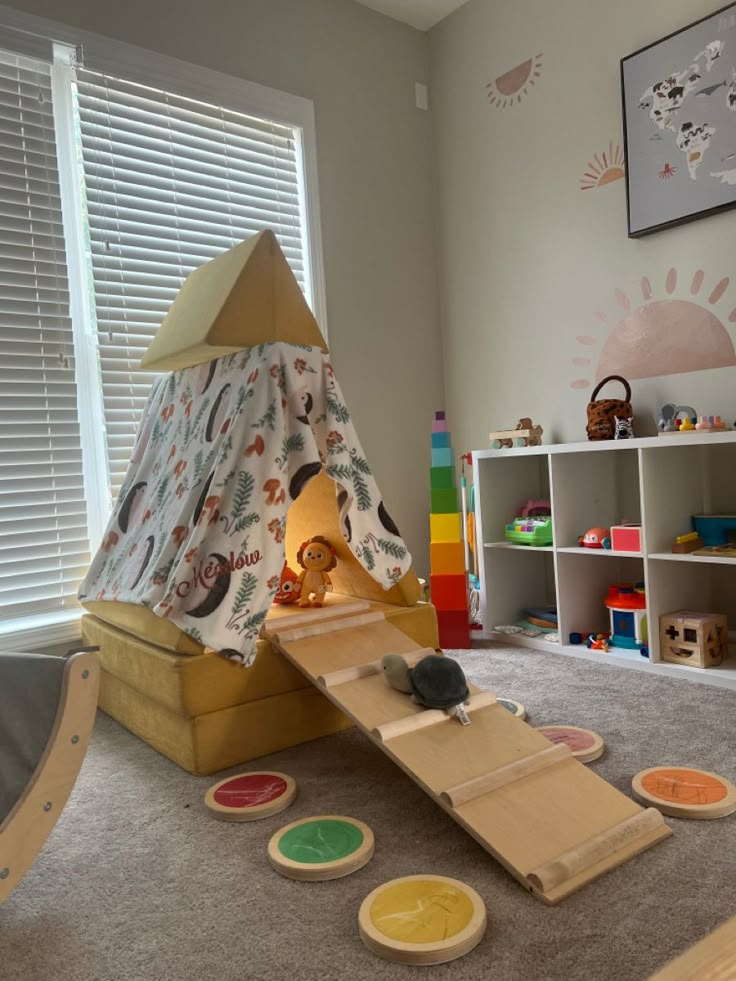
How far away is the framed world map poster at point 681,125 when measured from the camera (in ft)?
8.54

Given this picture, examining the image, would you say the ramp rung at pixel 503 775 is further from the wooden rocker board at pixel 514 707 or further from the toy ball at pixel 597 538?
the toy ball at pixel 597 538

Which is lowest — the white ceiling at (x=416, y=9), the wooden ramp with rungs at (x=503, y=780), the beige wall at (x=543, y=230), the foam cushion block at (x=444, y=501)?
the wooden ramp with rungs at (x=503, y=780)

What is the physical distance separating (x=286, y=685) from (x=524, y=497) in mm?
1662

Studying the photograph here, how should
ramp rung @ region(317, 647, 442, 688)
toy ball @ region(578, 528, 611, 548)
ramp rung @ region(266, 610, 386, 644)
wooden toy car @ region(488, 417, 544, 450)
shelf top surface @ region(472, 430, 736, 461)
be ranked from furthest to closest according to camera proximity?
wooden toy car @ region(488, 417, 544, 450) < toy ball @ region(578, 528, 611, 548) < shelf top surface @ region(472, 430, 736, 461) < ramp rung @ region(266, 610, 386, 644) < ramp rung @ region(317, 647, 442, 688)

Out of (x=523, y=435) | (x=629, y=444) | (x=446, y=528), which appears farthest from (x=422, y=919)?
(x=523, y=435)

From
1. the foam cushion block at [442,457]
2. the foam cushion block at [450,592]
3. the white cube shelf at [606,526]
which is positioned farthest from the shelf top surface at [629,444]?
the foam cushion block at [450,592]

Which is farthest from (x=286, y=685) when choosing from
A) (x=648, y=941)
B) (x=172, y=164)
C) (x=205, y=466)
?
(x=172, y=164)

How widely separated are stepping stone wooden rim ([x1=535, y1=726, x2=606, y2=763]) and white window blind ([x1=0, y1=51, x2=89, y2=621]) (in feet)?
5.73

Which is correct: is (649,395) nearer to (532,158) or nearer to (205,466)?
(532,158)

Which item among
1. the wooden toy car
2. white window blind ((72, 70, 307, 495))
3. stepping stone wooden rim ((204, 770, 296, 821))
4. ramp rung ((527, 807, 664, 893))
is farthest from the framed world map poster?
stepping stone wooden rim ((204, 770, 296, 821))

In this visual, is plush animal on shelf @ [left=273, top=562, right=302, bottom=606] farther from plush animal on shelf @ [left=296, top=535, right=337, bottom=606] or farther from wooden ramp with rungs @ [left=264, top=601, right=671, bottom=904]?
wooden ramp with rungs @ [left=264, top=601, right=671, bottom=904]

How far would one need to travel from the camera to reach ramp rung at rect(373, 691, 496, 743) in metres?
1.71

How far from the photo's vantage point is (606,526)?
3059 mm

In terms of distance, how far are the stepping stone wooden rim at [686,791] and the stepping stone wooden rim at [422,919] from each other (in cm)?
51
